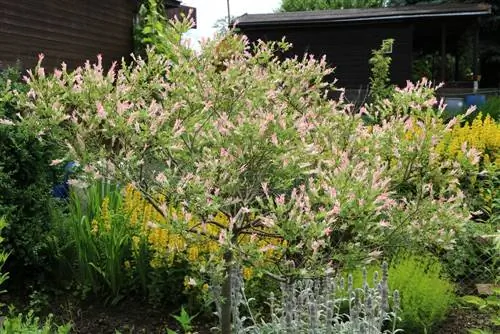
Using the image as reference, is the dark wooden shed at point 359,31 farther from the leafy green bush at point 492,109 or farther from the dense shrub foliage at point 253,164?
the dense shrub foliage at point 253,164

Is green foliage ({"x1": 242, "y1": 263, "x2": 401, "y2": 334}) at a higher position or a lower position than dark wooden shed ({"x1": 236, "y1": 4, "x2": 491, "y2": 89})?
lower

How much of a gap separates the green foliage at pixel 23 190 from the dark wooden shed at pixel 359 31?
1405 centimetres

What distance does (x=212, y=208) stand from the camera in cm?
224

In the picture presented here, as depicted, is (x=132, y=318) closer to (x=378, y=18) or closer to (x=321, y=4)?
(x=378, y=18)

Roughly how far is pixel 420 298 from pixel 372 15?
15047 mm

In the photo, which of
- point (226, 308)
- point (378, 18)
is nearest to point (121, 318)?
point (226, 308)

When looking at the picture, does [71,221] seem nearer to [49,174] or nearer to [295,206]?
[49,174]

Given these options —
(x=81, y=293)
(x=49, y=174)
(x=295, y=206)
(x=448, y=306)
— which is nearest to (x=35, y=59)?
(x=49, y=174)

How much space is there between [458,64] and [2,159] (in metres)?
21.2

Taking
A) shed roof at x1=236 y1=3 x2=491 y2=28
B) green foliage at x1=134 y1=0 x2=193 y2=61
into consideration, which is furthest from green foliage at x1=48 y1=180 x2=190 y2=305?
shed roof at x1=236 y1=3 x2=491 y2=28

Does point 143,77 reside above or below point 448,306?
above

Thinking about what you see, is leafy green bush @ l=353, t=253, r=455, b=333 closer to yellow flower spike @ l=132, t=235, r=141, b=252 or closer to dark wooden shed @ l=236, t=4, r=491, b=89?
yellow flower spike @ l=132, t=235, r=141, b=252

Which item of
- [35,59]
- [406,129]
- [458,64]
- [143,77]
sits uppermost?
[458,64]

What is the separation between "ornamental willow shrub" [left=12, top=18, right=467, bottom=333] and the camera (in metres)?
2.26
